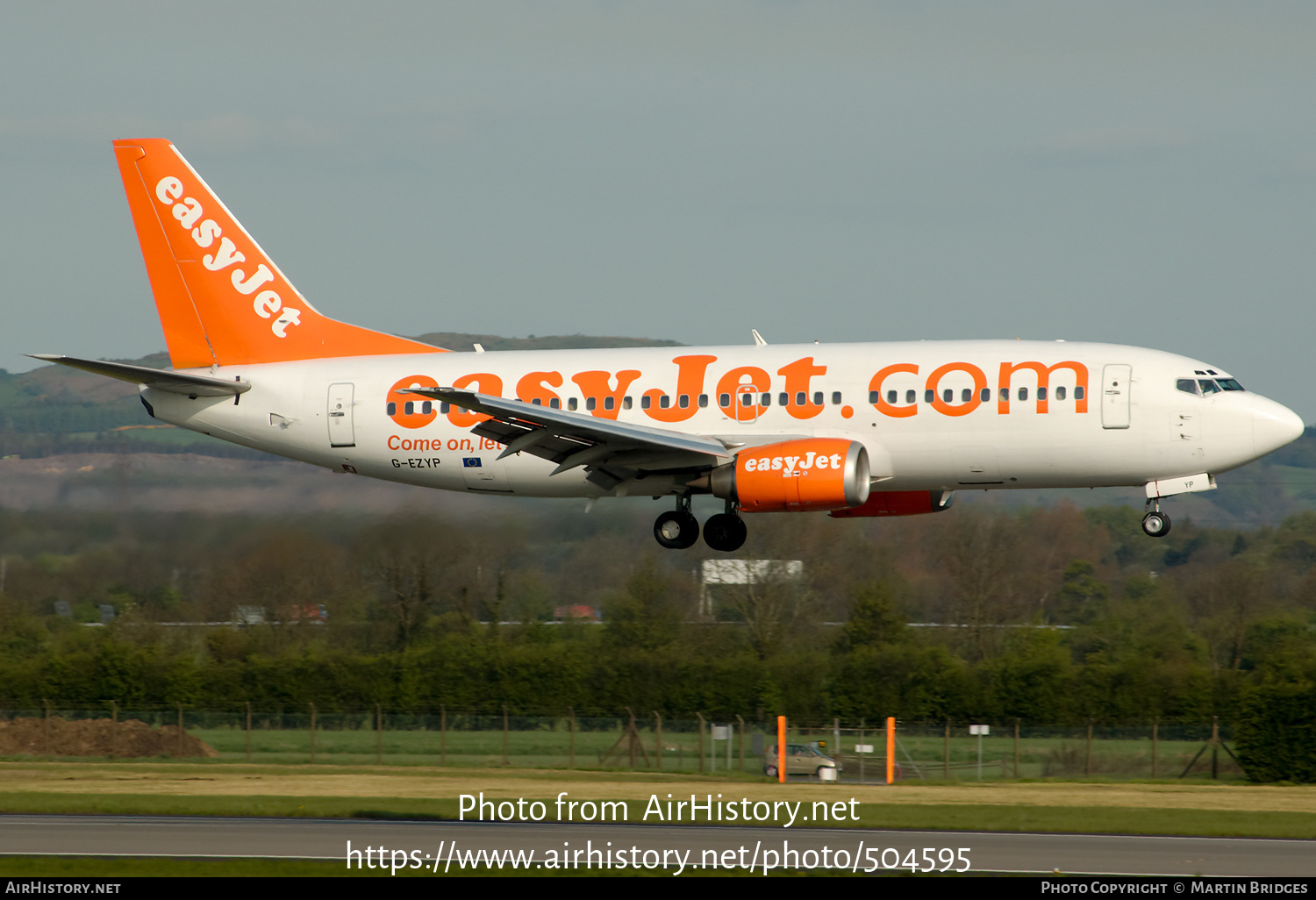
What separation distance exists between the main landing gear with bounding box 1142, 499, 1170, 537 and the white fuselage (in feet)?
2.33

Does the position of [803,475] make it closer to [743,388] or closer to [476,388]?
[743,388]

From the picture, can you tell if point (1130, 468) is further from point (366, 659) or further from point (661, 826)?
point (366, 659)

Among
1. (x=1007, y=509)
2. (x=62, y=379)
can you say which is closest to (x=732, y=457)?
(x=1007, y=509)

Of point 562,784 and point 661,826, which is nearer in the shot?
point 661,826

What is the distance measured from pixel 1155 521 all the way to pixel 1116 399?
278 cm

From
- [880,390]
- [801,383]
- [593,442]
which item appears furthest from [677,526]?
[880,390]

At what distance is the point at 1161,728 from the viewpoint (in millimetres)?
49344

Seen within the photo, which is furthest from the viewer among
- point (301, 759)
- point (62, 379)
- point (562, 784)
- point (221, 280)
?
point (62, 379)

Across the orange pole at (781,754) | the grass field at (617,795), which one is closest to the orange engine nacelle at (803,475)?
the grass field at (617,795)

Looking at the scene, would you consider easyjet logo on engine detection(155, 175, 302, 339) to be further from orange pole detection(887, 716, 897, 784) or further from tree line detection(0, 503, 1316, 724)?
orange pole detection(887, 716, 897, 784)

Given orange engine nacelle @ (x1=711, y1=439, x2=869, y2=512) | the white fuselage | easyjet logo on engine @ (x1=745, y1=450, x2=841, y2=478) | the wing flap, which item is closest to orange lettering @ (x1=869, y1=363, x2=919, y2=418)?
the white fuselage

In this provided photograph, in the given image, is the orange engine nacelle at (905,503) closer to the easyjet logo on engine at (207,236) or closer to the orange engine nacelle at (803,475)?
the orange engine nacelle at (803,475)

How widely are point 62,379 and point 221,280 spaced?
126696 millimetres

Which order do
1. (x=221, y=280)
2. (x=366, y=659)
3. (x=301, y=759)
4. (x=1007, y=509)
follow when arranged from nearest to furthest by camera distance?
(x=221, y=280) < (x=301, y=759) < (x=366, y=659) < (x=1007, y=509)
